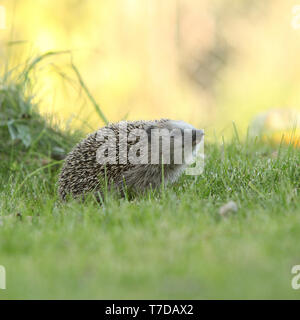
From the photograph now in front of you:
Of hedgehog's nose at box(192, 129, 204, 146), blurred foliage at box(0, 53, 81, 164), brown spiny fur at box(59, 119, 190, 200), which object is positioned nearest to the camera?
hedgehog's nose at box(192, 129, 204, 146)

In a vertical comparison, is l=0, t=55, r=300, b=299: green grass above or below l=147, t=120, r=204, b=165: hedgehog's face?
below

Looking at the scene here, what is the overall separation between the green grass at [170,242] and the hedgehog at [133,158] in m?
0.23

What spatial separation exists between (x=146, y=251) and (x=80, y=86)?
3687 mm

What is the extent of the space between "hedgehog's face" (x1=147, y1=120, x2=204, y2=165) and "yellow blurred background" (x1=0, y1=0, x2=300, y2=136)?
6.70 metres

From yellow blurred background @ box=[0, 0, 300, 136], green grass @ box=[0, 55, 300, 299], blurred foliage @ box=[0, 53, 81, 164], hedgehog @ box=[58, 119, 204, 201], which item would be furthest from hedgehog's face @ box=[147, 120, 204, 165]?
yellow blurred background @ box=[0, 0, 300, 136]

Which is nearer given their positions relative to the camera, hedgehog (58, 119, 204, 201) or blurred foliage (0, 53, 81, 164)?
hedgehog (58, 119, 204, 201)

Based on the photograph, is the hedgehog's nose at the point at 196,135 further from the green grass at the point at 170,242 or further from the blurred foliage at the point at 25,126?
the blurred foliage at the point at 25,126

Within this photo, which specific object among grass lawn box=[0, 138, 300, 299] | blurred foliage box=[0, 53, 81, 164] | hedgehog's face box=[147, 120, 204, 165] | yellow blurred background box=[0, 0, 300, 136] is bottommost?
grass lawn box=[0, 138, 300, 299]

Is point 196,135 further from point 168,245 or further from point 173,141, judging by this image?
point 168,245

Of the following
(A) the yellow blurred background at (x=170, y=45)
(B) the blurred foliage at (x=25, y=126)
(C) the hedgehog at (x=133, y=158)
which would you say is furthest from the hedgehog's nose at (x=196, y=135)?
(A) the yellow blurred background at (x=170, y=45)

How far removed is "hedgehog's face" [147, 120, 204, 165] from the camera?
428 cm

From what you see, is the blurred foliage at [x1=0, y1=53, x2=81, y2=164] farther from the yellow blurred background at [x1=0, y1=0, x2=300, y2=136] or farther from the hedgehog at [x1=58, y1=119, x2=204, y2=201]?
the yellow blurred background at [x1=0, y1=0, x2=300, y2=136]
